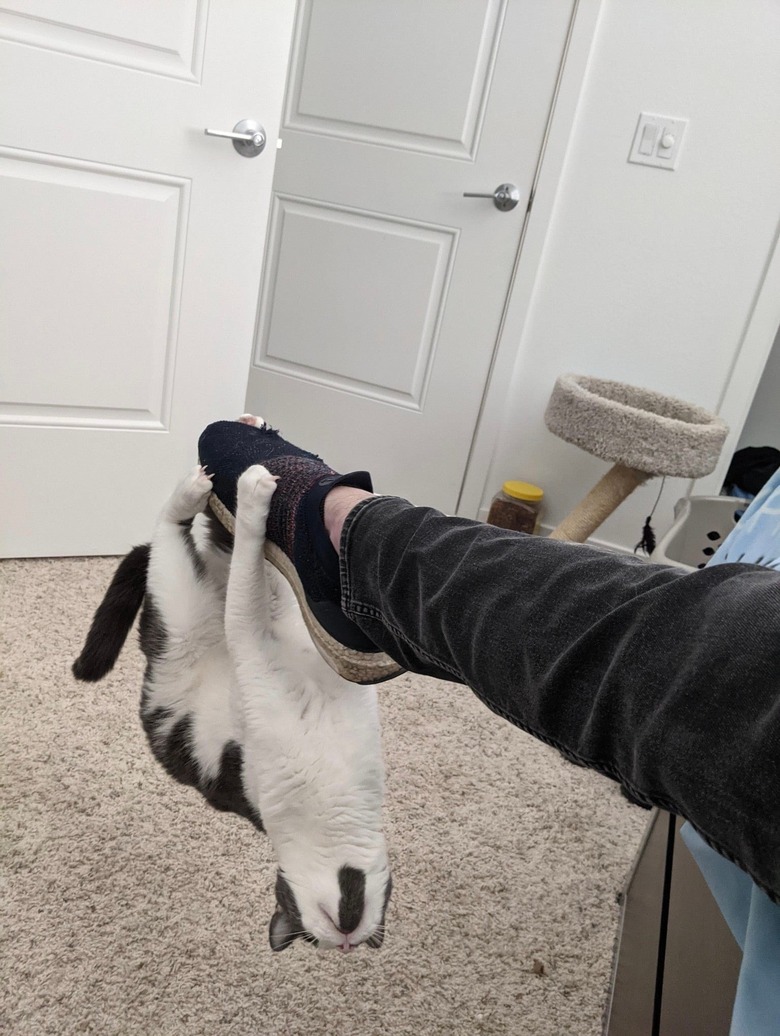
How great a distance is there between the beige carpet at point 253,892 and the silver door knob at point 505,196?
4.75 ft

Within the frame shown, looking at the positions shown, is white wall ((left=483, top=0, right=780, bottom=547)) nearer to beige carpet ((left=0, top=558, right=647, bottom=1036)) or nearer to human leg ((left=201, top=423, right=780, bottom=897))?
beige carpet ((left=0, top=558, right=647, bottom=1036))

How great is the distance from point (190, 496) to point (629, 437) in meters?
1.23

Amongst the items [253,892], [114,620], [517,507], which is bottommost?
[253,892]

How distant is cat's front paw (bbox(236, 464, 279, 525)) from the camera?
0.88 meters

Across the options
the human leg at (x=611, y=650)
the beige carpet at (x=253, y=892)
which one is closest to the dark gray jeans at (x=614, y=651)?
the human leg at (x=611, y=650)

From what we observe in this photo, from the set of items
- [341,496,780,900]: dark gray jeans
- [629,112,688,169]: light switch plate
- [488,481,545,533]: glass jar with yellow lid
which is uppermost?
[629,112,688,169]: light switch plate

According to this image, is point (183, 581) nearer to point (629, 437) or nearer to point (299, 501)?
point (299, 501)

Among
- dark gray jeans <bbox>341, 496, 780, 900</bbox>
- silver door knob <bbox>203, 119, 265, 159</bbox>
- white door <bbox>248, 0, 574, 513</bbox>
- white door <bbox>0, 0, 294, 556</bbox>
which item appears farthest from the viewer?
white door <bbox>248, 0, 574, 513</bbox>

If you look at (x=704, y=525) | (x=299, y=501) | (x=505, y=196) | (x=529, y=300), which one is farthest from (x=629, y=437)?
(x=299, y=501)

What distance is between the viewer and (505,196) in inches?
84.0

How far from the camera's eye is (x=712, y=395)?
220 centimetres

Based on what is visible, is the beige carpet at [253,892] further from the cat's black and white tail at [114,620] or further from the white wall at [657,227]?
the white wall at [657,227]

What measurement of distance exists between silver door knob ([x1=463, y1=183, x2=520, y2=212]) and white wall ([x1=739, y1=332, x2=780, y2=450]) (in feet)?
3.34

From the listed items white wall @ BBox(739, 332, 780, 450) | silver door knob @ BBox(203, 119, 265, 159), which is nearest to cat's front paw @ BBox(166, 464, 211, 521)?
silver door knob @ BBox(203, 119, 265, 159)
